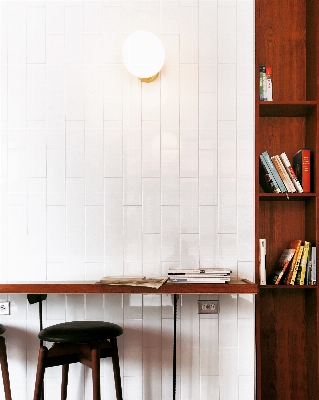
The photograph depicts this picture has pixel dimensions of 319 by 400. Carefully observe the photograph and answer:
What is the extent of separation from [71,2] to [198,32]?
77 cm

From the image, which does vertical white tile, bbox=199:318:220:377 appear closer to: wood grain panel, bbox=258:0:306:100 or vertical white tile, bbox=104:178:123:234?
vertical white tile, bbox=104:178:123:234

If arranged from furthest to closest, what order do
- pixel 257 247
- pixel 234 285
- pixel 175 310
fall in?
1. pixel 257 247
2. pixel 175 310
3. pixel 234 285

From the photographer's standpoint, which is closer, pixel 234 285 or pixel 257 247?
pixel 234 285

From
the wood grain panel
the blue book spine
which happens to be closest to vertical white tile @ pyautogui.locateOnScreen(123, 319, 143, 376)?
the blue book spine

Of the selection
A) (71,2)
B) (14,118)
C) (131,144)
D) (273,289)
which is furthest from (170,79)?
(273,289)

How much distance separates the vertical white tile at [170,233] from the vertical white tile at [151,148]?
0.76 ft

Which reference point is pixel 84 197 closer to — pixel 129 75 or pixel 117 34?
pixel 129 75

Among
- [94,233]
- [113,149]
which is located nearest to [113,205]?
[94,233]

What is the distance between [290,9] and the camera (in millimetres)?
3100

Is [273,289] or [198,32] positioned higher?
[198,32]

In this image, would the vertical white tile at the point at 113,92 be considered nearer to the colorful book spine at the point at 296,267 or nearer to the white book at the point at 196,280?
the white book at the point at 196,280

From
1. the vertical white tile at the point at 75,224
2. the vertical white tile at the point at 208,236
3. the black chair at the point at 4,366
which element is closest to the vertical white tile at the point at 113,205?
the vertical white tile at the point at 75,224

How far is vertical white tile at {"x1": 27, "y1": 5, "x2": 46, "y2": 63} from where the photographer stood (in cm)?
282

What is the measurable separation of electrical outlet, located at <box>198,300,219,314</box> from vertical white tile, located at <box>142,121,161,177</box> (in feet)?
2.60
